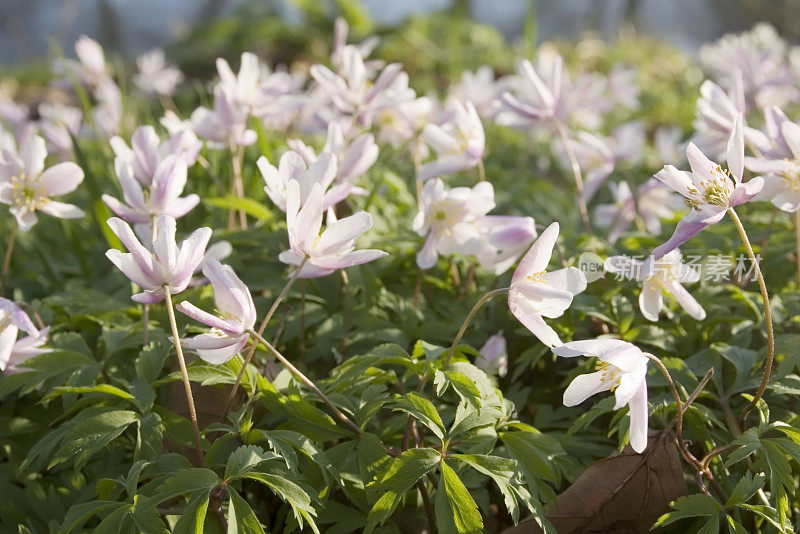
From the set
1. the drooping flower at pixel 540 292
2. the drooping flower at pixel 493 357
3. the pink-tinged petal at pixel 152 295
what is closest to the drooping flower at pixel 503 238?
the drooping flower at pixel 493 357

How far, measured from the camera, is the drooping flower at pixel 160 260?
1.49m

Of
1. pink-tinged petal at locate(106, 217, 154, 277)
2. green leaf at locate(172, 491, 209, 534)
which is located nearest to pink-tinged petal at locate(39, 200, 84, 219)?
pink-tinged petal at locate(106, 217, 154, 277)

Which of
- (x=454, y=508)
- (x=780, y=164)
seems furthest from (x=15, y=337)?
(x=780, y=164)

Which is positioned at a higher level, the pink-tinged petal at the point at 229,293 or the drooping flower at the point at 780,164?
the pink-tinged petal at the point at 229,293

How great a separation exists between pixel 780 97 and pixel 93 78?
147 inches

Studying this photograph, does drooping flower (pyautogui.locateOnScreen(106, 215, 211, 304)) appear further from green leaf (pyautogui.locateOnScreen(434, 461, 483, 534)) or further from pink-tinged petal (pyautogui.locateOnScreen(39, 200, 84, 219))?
pink-tinged petal (pyautogui.locateOnScreen(39, 200, 84, 219))

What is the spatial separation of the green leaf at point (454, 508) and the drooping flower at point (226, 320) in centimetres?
48

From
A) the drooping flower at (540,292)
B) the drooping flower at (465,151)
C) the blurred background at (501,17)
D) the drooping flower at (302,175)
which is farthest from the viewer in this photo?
the blurred background at (501,17)

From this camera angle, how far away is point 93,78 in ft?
13.2

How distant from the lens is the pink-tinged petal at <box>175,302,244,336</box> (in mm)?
1439

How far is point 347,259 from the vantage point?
162 centimetres

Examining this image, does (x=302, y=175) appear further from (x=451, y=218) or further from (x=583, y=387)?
(x=583, y=387)

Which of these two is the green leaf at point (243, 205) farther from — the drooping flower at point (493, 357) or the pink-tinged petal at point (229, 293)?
the pink-tinged petal at point (229, 293)

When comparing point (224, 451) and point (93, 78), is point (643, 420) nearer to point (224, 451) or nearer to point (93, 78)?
point (224, 451)
